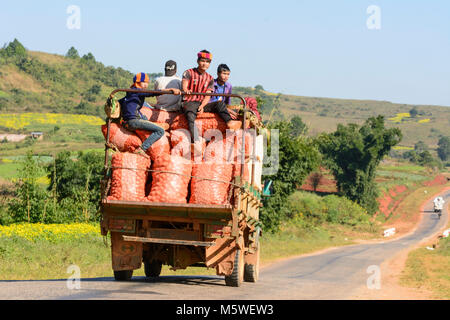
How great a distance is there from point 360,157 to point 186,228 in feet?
199

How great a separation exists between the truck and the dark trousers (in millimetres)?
311

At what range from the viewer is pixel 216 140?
11.1m

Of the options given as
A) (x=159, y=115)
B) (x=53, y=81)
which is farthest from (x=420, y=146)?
(x=159, y=115)

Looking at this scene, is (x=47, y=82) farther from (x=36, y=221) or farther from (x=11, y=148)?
(x=36, y=221)

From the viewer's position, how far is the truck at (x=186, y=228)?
1038 centimetres

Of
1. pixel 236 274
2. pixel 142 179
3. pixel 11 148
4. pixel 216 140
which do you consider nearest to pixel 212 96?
pixel 216 140

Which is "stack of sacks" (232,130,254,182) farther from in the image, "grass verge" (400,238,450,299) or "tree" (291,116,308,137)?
"tree" (291,116,308,137)

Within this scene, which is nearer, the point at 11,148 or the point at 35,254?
the point at 35,254

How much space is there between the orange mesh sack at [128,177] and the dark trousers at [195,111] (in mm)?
981

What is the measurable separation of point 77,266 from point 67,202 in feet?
35.8

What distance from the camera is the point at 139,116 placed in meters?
11.3

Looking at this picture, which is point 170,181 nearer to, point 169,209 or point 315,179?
point 169,209

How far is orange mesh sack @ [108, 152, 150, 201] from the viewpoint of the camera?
34.4 ft
